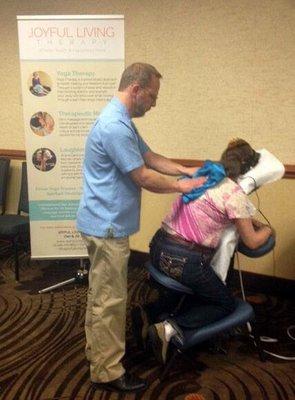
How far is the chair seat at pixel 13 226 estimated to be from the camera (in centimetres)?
305

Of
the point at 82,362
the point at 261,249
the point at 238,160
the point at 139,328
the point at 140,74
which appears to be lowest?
the point at 82,362

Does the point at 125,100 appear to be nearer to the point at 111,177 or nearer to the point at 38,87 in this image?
the point at 111,177

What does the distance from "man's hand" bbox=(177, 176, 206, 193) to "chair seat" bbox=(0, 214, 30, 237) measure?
66.0 inches

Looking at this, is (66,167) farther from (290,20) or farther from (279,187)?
(290,20)

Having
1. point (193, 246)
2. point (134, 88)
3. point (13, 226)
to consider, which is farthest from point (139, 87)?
point (13, 226)

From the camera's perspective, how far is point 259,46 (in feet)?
8.91

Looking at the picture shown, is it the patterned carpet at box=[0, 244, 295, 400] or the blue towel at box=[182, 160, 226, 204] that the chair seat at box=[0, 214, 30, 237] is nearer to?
the patterned carpet at box=[0, 244, 295, 400]

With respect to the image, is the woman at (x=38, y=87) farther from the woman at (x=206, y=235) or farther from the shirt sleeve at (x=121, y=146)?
the woman at (x=206, y=235)

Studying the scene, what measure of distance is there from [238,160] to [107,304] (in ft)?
3.00

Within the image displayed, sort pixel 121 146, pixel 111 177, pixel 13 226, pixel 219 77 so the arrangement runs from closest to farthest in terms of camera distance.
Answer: pixel 121 146, pixel 111 177, pixel 219 77, pixel 13 226

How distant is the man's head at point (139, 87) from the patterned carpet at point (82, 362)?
1.32 m

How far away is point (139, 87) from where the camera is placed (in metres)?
1.77

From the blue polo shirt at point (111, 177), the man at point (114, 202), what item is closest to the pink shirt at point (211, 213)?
the man at point (114, 202)

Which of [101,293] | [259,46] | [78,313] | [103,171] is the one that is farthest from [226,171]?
[78,313]
